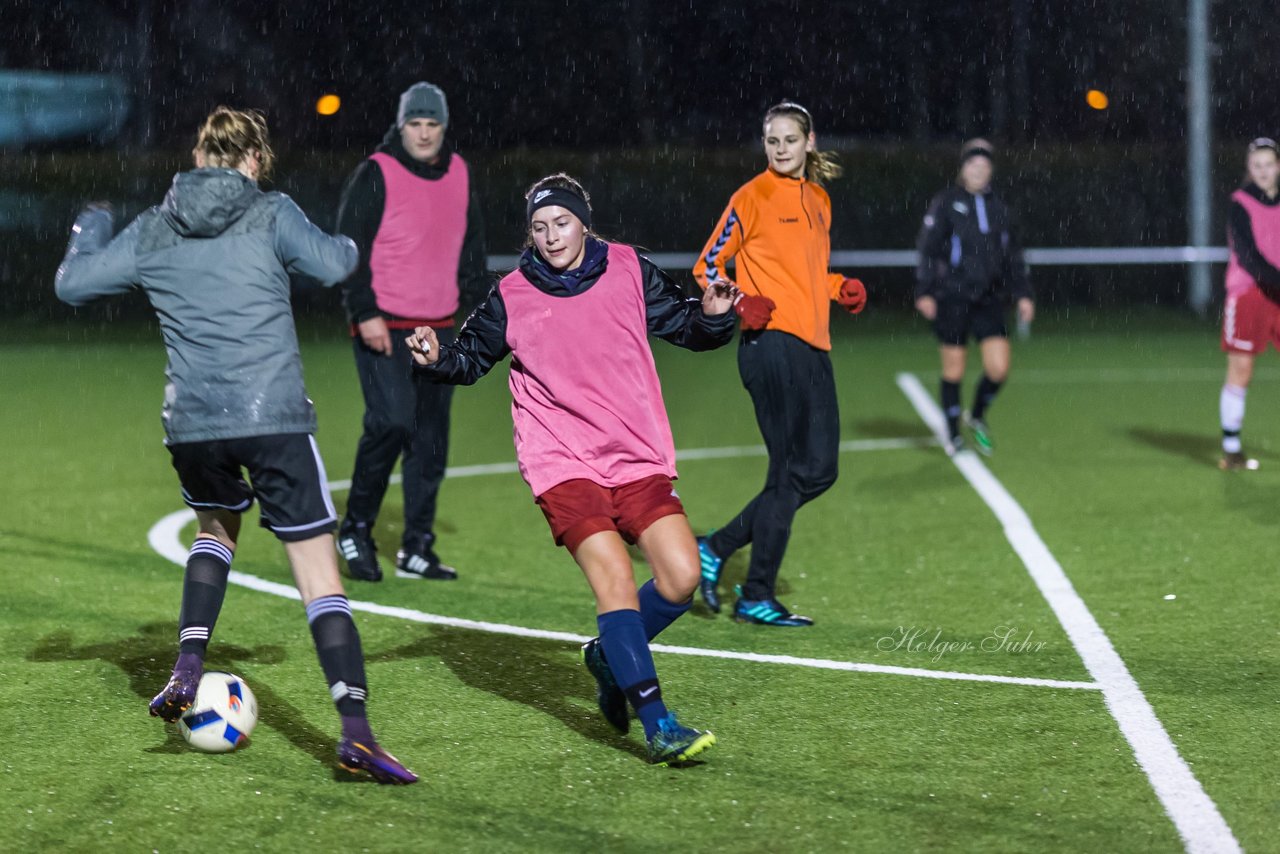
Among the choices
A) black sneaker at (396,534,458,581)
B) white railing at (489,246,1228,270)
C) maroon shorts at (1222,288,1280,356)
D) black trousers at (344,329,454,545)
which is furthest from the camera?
white railing at (489,246,1228,270)

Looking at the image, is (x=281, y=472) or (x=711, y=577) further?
(x=711, y=577)

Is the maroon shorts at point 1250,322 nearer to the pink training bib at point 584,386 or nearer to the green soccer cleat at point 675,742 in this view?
the pink training bib at point 584,386

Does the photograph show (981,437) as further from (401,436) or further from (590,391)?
(590,391)

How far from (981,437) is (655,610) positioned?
22.7 feet

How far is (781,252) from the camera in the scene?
6828 millimetres

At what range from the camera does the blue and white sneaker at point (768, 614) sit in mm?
7047

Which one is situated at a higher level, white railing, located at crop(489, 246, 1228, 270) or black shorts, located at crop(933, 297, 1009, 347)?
black shorts, located at crop(933, 297, 1009, 347)

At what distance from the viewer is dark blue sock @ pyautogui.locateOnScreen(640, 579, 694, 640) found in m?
5.50

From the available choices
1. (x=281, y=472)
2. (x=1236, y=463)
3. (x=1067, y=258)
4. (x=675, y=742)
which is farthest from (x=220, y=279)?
(x=1067, y=258)

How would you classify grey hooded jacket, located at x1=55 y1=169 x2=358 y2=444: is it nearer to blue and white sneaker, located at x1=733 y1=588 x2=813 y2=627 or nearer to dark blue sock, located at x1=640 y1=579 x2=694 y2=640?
dark blue sock, located at x1=640 y1=579 x2=694 y2=640

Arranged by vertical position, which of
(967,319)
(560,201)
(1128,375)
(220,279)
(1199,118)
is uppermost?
(1199,118)

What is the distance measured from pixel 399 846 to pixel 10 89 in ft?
89.1

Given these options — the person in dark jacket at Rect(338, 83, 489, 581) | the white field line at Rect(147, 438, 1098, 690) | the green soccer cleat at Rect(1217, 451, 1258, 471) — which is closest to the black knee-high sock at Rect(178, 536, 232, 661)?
the white field line at Rect(147, 438, 1098, 690)

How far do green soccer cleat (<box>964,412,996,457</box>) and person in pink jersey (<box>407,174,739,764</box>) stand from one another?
6.87 meters
